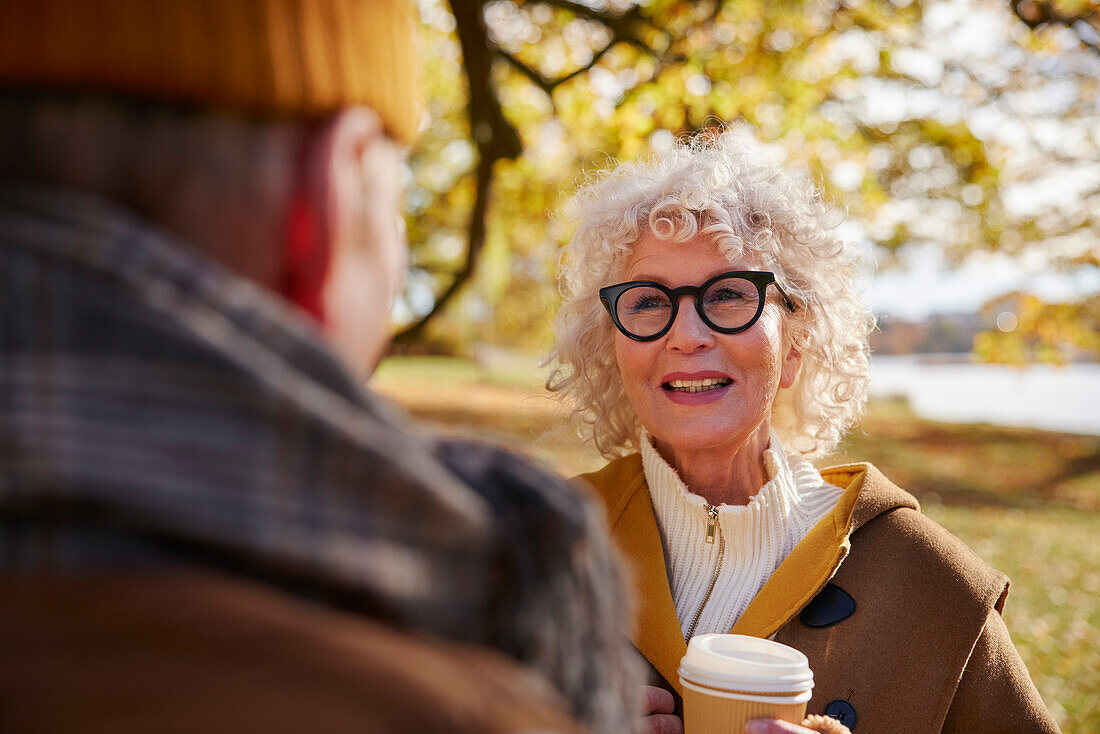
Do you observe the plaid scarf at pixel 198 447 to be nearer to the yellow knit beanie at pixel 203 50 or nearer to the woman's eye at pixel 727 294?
the yellow knit beanie at pixel 203 50

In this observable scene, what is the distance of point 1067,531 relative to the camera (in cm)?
1175

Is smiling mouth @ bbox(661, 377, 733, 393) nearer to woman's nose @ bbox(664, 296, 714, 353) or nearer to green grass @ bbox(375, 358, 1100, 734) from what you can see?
woman's nose @ bbox(664, 296, 714, 353)

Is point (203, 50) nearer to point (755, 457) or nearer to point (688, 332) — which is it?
point (688, 332)

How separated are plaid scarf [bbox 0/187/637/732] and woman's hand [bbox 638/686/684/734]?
1.46 metres

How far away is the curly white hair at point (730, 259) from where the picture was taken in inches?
110

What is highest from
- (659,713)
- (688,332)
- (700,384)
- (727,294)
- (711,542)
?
(727,294)

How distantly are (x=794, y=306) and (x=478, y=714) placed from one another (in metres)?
2.33

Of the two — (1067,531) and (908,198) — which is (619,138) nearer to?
(1067,531)

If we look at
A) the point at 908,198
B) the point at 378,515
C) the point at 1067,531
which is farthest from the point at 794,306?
the point at 908,198

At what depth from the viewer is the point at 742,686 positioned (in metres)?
1.67

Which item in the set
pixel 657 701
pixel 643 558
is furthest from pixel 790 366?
pixel 657 701

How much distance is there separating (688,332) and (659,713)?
109 centimetres

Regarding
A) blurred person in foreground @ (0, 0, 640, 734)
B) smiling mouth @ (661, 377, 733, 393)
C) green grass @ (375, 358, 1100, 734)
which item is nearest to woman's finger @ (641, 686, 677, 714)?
green grass @ (375, 358, 1100, 734)

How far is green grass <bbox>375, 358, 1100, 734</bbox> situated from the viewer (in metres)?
6.38
